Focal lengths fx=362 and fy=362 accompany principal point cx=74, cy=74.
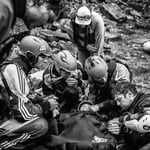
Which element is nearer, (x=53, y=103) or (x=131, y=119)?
(x=131, y=119)

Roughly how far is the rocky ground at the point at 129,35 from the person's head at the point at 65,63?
5.70 ft

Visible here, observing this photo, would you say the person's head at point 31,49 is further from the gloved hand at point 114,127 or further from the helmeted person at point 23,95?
the gloved hand at point 114,127

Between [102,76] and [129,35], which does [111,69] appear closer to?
[102,76]

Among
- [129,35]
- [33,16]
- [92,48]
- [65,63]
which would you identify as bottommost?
[129,35]

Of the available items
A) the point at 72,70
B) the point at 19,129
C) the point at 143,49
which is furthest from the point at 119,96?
the point at 143,49

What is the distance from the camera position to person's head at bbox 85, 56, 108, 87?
4.60m

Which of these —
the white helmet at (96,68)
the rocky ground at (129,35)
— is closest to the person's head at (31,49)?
the white helmet at (96,68)

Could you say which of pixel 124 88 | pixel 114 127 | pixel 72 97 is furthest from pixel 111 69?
pixel 114 127

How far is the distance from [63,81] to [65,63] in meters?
0.34

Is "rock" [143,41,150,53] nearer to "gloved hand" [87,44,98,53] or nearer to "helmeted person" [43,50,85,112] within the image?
"gloved hand" [87,44,98,53]

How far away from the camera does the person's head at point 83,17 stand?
18.7 ft

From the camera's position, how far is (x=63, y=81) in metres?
4.95

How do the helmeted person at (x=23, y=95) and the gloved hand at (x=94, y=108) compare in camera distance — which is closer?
the helmeted person at (x=23, y=95)

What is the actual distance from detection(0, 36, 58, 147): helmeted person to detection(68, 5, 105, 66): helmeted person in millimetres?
1570
